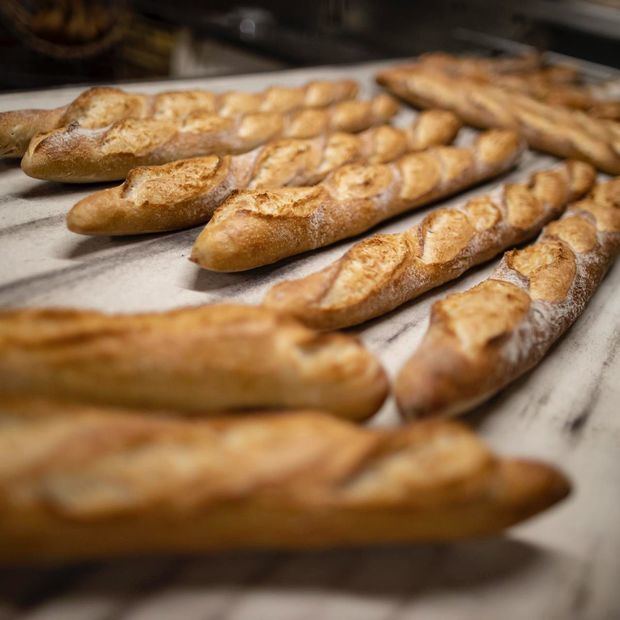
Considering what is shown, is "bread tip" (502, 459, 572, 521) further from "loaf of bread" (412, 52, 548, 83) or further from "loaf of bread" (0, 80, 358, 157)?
"loaf of bread" (412, 52, 548, 83)

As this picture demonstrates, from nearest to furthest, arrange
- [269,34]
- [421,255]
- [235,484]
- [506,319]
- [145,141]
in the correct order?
[235,484] → [506,319] → [421,255] → [145,141] → [269,34]

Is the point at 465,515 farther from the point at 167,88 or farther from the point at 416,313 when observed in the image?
the point at 167,88

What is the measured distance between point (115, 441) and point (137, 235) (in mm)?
863

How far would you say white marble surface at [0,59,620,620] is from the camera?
33.6 inches

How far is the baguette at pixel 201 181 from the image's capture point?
4.75 feet

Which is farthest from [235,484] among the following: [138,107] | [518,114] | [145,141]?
[518,114]

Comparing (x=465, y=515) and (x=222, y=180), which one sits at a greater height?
(x=222, y=180)

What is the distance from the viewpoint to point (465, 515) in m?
0.86

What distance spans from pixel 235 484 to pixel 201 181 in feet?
3.29

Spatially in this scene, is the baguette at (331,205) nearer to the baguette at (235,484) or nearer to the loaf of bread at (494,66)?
the baguette at (235,484)

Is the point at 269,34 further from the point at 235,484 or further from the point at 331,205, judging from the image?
the point at 235,484

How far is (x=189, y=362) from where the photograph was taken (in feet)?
3.15

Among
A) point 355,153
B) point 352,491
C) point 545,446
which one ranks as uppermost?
point 355,153

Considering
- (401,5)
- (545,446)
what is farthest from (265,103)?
(401,5)
